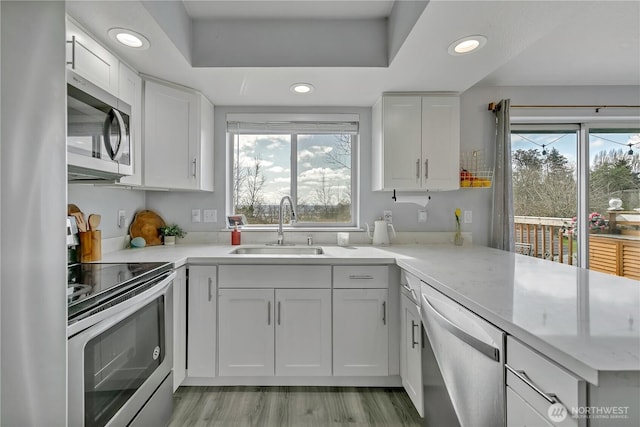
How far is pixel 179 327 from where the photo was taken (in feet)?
6.30

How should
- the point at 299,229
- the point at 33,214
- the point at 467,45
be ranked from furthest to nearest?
the point at 299,229, the point at 467,45, the point at 33,214

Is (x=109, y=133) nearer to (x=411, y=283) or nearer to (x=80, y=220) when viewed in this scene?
(x=80, y=220)

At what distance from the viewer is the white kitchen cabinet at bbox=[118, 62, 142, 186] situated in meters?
1.84

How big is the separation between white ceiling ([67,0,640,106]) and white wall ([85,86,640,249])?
0.29ft

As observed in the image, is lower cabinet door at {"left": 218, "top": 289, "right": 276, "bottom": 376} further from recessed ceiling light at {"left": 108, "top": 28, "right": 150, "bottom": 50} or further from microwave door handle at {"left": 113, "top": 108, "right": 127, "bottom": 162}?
recessed ceiling light at {"left": 108, "top": 28, "right": 150, "bottom": 50}

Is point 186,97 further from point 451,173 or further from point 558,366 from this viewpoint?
point 558,366

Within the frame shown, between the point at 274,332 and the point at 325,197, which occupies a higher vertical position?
the point at 325,197

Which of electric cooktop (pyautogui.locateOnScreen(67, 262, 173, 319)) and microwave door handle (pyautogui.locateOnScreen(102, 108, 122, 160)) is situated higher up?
microwave door handle (pyautogui.locateOnScreen(102, 108, 122, 160))

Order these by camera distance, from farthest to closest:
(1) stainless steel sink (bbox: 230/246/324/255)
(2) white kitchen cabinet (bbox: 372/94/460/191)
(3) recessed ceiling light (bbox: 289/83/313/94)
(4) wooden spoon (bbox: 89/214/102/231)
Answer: (1) stainless steel sink (bbox: 230/246/324/255)
(2) white kitchen cabinet (bbox: 372/94/460/191)
(3) recessed ceiling light (bbox: 289/83/313/94)
(4) wooden spoon (bbox: 89/214/102/231)

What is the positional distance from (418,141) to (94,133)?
1957 mm

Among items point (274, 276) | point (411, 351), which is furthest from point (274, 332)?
point (411, 351)

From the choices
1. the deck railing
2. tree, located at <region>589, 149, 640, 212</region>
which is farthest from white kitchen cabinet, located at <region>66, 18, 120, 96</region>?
tree, located at <region>589, 149, 640, 212</region>

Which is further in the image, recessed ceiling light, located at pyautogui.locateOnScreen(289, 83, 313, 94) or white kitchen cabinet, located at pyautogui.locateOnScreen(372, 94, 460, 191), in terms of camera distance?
white kitchen cabinet, located at pyautogui.locateOnScreen(372, 94, 460, 191)

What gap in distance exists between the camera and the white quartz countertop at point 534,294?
714 millimetres
